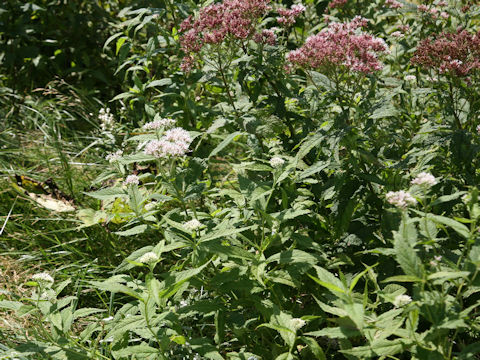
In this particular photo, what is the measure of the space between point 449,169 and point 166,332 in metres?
1.47

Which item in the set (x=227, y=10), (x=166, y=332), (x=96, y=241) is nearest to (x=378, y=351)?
(x=166, y=332)

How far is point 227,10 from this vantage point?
8.44 feet

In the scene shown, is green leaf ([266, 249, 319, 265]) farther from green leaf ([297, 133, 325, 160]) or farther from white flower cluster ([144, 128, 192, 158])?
white flower cluster ([144, 128, 192, 158])

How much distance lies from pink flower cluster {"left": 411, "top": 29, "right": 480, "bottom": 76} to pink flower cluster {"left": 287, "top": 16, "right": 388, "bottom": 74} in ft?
0.67

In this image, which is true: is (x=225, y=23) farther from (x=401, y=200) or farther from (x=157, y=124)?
(x=401, y=200)

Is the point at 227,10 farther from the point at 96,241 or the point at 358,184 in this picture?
the point at 96,241

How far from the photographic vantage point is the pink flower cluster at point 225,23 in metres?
2.44

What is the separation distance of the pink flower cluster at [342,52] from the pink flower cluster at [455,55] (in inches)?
8.1

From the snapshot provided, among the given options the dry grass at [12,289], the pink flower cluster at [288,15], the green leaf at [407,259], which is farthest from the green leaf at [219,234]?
the pink flower cluster at [288,15]

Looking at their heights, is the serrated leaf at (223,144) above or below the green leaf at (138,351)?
above

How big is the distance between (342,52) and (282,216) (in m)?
0.78

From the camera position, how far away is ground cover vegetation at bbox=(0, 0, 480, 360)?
1811 mm

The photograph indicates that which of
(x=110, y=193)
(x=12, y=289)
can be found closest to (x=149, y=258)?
(x=110, y=193)

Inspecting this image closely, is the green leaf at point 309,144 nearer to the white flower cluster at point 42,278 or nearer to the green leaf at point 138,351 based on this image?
the green leaf at point 138,351
